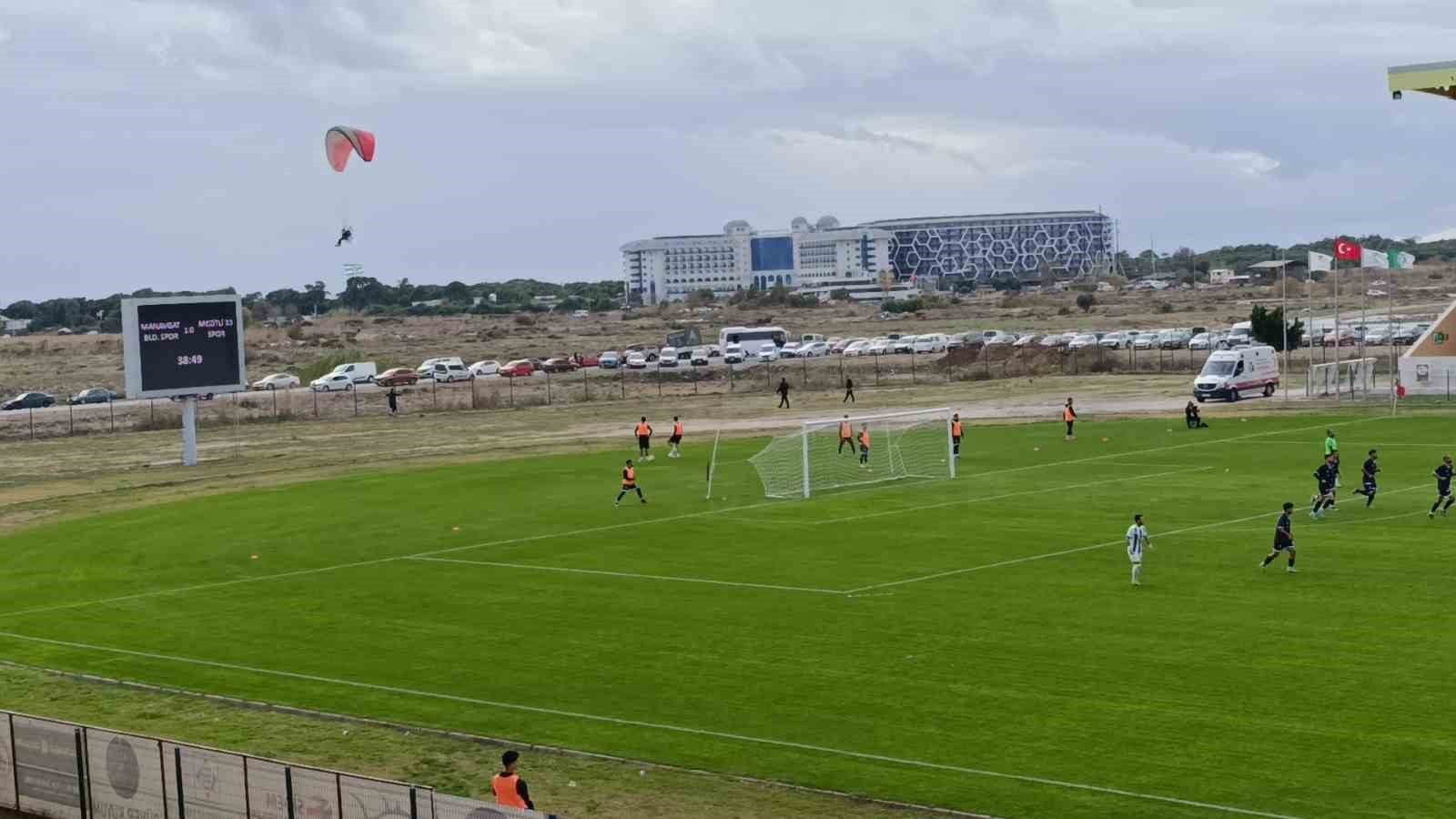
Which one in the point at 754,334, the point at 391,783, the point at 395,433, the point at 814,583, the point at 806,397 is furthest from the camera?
the point at 754,334

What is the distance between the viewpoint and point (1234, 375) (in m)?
74.8

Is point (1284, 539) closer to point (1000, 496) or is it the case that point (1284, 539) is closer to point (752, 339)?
point (1000, 496)

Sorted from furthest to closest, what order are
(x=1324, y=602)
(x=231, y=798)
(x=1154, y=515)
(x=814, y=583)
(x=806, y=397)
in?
(x=806, y=397) → (x=1154, y=515) → (x=814, y=583) → (x=1324, y=602) → (x=231, y=798)

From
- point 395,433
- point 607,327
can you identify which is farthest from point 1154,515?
point 607,327

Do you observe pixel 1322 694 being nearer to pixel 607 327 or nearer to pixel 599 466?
pixel 599 466

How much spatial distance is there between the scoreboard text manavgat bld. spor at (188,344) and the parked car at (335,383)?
4651 cm

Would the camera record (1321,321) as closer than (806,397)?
No

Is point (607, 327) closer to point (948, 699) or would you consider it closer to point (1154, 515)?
point (1154, 515)

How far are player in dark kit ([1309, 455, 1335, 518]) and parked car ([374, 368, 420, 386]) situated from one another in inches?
3202

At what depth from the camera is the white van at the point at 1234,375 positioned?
246ft

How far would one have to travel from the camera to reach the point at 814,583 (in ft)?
113

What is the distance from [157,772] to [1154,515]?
95.8ft

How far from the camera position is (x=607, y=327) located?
19700 centimetres

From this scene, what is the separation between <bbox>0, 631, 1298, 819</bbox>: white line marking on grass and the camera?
19.6 m
